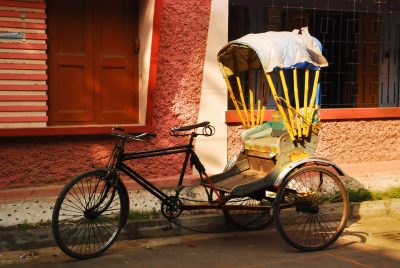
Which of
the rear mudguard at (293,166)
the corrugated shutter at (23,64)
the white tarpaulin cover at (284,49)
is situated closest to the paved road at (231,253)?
the rear mudguard at (293,166)

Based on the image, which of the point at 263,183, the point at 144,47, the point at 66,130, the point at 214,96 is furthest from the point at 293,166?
the point at 144,47

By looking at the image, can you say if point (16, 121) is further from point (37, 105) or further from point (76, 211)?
point (76, 211)

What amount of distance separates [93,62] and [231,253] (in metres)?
3.54

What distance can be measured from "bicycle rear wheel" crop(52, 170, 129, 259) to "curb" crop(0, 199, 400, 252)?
1.66ft

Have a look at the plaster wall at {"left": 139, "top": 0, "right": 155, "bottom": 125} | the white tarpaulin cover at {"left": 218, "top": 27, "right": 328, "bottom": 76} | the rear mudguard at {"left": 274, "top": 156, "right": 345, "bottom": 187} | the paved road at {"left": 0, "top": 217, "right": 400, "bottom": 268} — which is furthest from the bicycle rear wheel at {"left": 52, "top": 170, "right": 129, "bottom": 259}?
the plaster wall at {"left": 139, "top": 0, "right": 155, "bottom": 125}

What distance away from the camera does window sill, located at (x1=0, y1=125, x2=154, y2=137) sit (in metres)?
7.12

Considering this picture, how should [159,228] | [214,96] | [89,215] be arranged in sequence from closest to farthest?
[89,215], [159,228], [214,96]

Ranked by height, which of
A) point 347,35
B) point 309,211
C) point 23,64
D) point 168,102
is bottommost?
point 309,211

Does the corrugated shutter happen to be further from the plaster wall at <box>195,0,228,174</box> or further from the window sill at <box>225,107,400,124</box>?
the window sill at <box>225,107,400,124</box>

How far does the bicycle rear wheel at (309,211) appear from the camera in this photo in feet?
18.6

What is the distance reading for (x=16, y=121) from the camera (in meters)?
7.20

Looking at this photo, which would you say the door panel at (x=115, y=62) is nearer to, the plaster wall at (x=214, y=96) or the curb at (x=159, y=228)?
the plaster wall at (x=214, y=96)

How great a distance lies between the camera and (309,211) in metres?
5.91

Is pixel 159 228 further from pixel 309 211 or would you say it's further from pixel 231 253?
pixel 309 211
